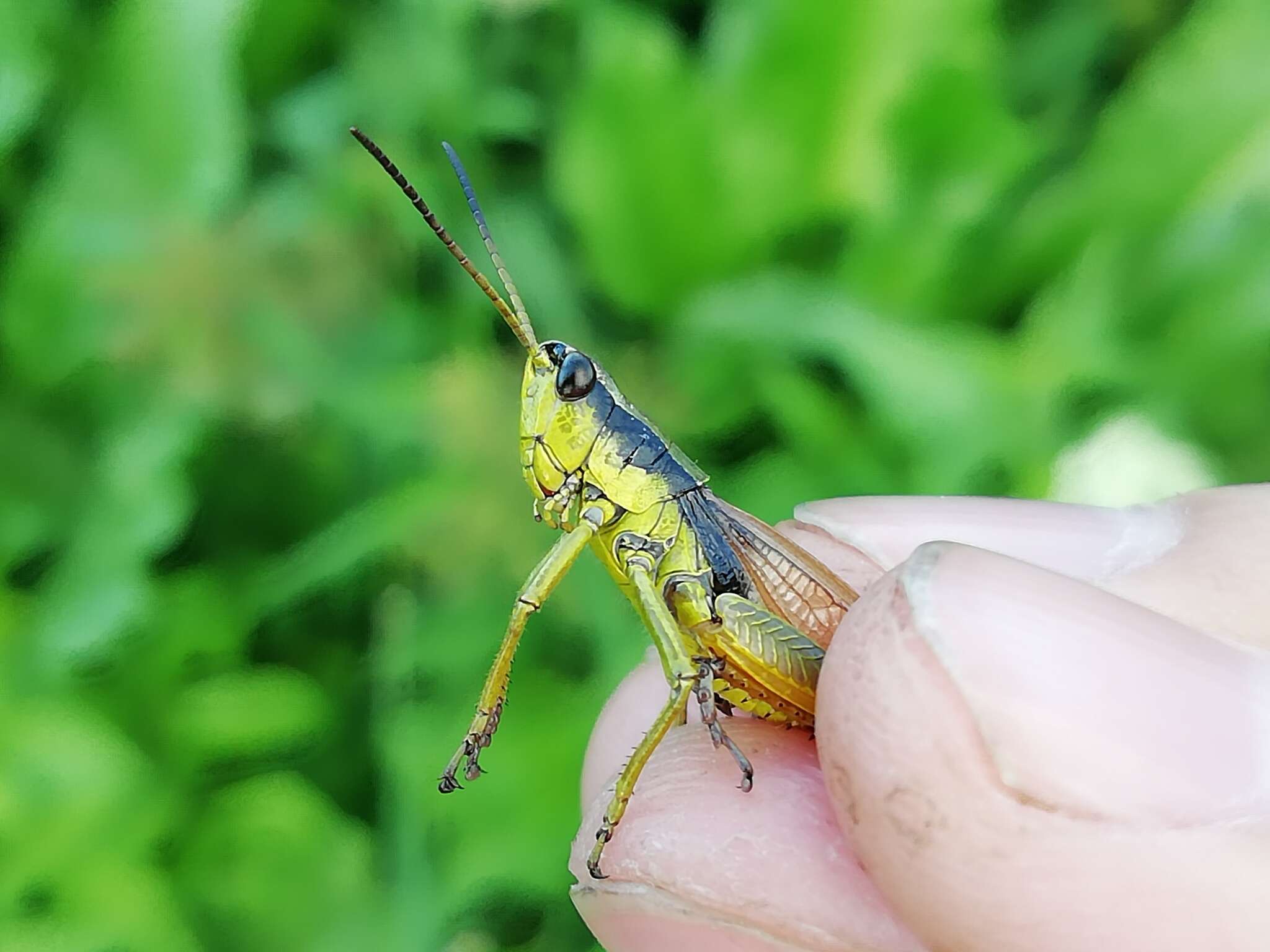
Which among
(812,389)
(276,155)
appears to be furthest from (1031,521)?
(276,155)

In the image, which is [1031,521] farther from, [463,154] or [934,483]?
[463,154]

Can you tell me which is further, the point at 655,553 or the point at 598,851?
the point at 655,553

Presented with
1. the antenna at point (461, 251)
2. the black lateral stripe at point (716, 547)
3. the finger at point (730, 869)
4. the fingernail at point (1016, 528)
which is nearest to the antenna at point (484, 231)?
the antenna at point (461, 251)

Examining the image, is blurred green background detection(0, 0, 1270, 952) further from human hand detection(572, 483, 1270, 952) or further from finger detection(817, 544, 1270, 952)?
finger detection(817, 544, 1270, 952)

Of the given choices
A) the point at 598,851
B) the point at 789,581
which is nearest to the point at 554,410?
the point at 789,581

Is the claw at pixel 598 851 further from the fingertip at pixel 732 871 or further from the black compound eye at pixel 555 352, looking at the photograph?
the black compound eye at pixel 555 352

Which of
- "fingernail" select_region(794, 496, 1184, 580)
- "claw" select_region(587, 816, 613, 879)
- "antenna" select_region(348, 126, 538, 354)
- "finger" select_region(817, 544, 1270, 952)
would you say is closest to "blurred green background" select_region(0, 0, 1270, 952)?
"fingernail" select_region(794, 496, 1184, 580)

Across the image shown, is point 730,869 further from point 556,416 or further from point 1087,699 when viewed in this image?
point 556,416
